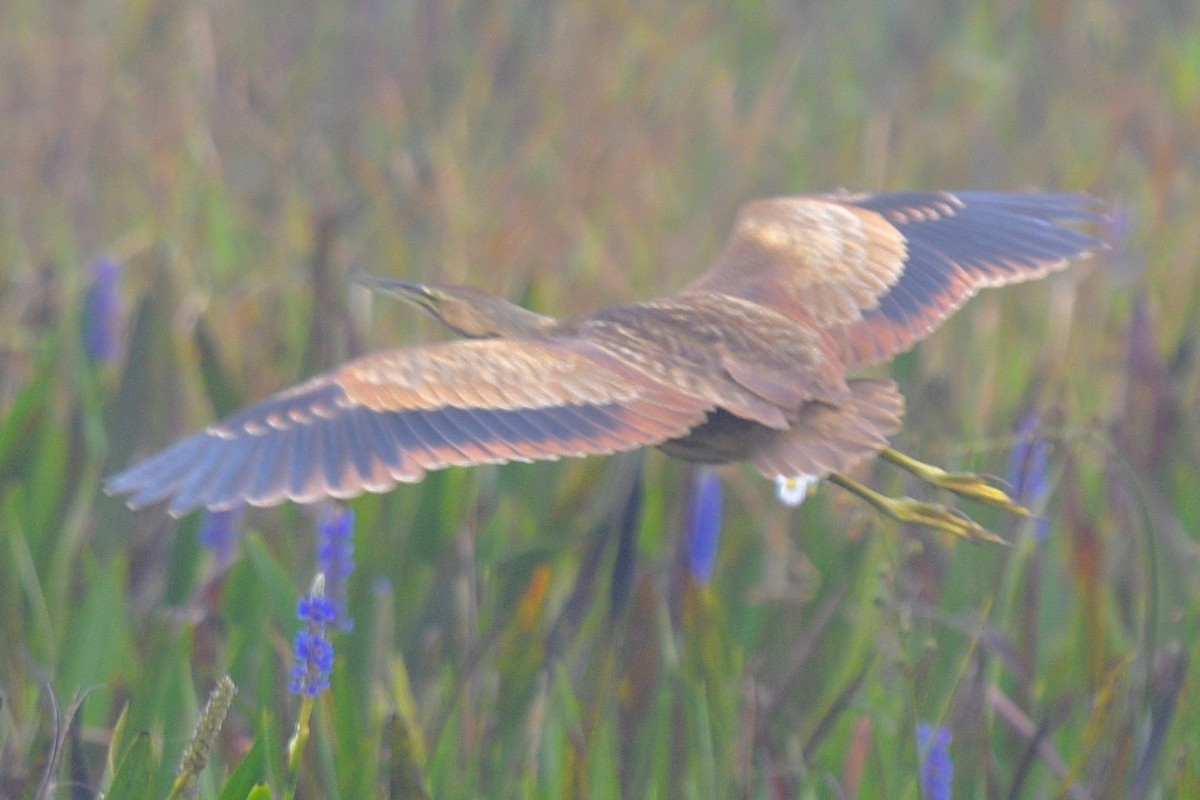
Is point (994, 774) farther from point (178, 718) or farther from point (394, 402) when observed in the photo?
point (178, 718)

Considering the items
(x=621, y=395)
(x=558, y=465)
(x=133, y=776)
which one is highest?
(x=621, y=395)

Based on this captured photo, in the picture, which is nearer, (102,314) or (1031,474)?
(1031,474)

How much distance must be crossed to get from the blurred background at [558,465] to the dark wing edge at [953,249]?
0.16 meters

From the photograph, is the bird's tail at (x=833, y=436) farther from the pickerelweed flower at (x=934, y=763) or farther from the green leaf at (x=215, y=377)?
the green leaf at (x=215, y=377)

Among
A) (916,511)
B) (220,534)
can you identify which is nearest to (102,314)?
(220,534)

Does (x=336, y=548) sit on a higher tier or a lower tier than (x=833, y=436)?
lower

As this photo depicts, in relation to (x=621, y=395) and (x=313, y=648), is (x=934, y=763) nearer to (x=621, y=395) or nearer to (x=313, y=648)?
(x=621, y=395)

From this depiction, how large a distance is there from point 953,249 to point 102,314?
1332 millimetres

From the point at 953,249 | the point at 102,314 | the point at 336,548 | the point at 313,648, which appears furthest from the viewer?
the point at 102,314

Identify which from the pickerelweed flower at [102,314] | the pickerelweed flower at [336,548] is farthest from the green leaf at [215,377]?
the pickerelweed flower at [336,548]

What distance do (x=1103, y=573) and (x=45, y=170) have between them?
9.46 ft

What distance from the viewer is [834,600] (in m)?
2.20

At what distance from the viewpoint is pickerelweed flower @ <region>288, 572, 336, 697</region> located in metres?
1.51

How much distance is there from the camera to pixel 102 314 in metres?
2.96
